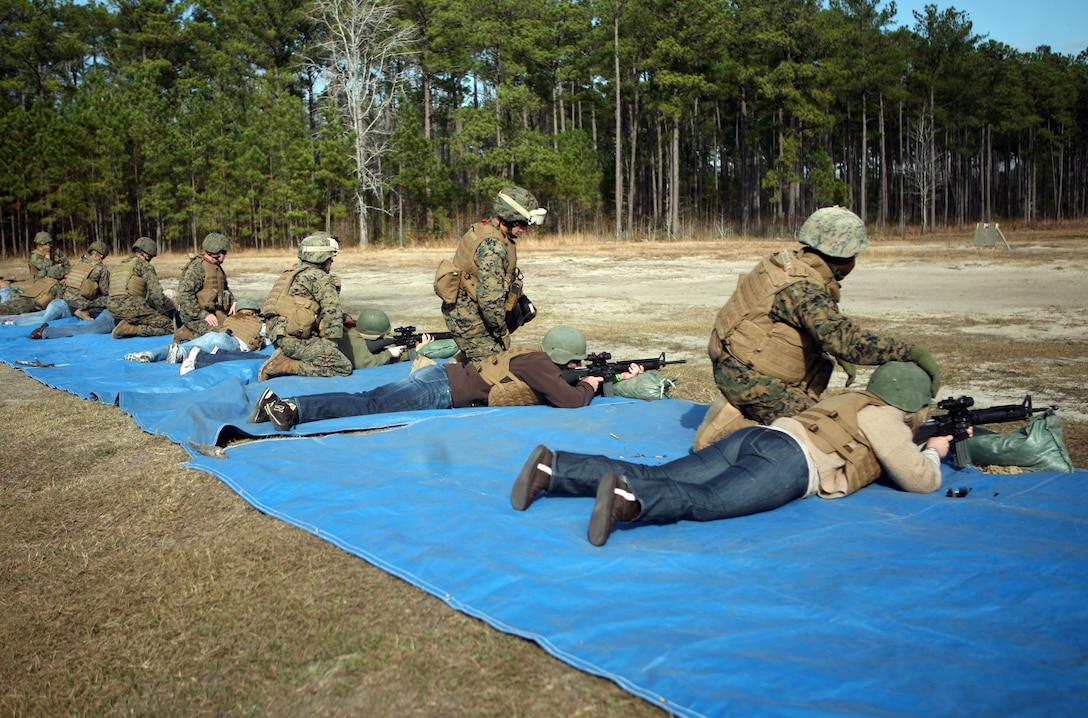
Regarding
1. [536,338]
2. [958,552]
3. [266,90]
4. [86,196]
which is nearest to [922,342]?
[536,338]

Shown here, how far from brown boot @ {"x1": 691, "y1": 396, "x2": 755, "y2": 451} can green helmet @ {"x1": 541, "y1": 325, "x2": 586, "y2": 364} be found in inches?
73.3

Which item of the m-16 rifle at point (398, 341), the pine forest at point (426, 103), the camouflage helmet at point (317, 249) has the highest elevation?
the pine forest at point (426, 103)

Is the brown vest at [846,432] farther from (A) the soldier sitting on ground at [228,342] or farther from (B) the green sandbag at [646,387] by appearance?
(A) the soldier sitting on ground at [228,342]

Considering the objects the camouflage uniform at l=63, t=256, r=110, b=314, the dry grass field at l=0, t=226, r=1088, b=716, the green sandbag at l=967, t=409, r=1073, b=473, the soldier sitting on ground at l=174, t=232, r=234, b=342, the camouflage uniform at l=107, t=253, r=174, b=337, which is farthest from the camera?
the camouflage uniform at l=63, t=256, r=110, b=314

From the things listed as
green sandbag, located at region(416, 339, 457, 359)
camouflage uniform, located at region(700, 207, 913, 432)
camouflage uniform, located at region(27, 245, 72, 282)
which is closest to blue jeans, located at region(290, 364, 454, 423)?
green sandbag, located at region(416, 339, 457, 359)

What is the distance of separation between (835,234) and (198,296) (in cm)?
891

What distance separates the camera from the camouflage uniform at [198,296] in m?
11.4

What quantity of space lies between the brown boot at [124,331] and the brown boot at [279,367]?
4.91 metres

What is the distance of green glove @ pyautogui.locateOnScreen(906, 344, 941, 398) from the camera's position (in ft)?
15.4

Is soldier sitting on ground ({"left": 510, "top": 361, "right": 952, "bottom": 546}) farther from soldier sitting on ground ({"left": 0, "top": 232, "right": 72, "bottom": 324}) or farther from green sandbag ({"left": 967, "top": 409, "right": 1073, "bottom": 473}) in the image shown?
soldier sitting on ground ({"left": 0, "top": 232, "right": 72, "bottom": 324})

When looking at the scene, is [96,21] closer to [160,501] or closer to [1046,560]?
[160,501]

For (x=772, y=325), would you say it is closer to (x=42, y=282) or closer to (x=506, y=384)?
(x=506, y=384)

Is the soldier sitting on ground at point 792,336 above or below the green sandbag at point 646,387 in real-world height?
above

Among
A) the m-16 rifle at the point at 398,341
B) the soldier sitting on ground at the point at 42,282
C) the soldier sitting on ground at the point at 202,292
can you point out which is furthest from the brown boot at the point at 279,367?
the soldier sitting on ground at the point at 42,282
